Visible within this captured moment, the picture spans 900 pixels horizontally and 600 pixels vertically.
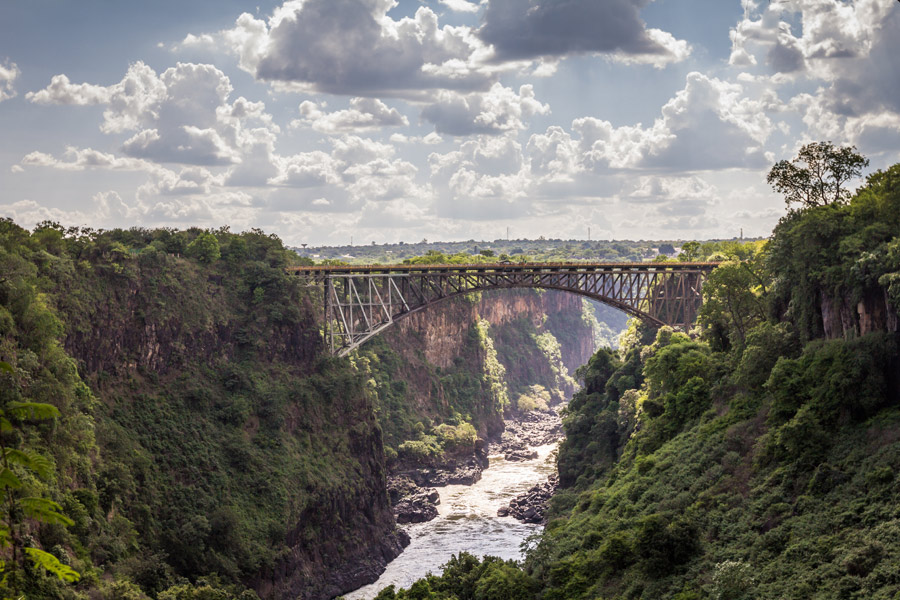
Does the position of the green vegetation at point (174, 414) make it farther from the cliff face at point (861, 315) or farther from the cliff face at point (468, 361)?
the cliff face at point (861, 315)

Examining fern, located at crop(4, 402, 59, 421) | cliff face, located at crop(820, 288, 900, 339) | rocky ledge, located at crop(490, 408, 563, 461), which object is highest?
fern, located at crop(4, 402, 59, 421)

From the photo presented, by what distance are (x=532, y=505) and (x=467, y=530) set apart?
6.47 meters

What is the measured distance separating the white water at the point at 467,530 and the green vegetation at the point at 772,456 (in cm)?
1030

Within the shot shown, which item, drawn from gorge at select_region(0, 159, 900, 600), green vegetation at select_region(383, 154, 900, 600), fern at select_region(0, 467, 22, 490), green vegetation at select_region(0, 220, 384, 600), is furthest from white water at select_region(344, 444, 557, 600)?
fern at select_region(0, 467, 22, 490)

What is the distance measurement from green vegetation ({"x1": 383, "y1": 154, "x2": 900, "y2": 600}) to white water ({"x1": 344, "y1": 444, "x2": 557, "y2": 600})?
1030cm

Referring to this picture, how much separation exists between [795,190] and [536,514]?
33057 mm

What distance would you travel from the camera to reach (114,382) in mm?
54094

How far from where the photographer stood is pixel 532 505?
2931 inches

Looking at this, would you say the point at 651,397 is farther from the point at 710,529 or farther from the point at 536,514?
the point at 710,529

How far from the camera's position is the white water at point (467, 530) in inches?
2427

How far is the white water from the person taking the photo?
61653mm

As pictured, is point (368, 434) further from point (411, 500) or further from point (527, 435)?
point (527, 435)

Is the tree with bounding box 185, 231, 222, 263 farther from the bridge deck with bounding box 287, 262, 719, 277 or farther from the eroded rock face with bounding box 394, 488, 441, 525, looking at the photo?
the eroded rock face with bounding box 394, 488, 441, 525

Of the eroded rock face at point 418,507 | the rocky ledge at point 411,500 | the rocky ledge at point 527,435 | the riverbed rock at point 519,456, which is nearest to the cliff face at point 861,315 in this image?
the eroded rock face at point 418,507
